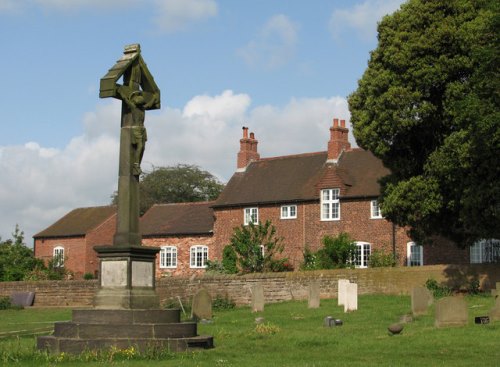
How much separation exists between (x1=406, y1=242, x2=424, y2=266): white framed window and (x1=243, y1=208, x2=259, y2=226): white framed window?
11235mm

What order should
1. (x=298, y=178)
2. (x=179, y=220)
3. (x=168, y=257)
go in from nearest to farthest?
(x=298, y=178) < (x=168, y=257) < (x=179, y=220)

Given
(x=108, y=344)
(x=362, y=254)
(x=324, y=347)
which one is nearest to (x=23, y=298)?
(x=362, y=254)

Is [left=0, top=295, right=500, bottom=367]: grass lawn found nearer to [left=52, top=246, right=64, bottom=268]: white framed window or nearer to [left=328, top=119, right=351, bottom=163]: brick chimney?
[left=328, top=119, right=351, bottom=163]: brick chimney

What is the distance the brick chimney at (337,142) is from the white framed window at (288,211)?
390 cm

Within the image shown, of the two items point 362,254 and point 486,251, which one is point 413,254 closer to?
point 362,254

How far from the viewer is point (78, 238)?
66.8 m

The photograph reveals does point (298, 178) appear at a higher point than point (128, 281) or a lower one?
higher

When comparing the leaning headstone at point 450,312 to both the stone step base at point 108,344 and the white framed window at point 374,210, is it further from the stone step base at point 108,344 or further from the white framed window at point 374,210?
the white framed window at point 374,210

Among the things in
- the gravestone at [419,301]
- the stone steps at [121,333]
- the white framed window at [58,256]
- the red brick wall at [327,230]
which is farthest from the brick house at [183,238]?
the stone steps at [121,333]

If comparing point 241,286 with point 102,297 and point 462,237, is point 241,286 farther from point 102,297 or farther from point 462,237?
point 102,297

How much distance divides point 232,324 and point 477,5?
54.7 feet

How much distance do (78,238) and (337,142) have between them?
2403 cm

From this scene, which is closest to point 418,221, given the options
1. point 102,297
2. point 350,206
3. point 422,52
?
point 422,52

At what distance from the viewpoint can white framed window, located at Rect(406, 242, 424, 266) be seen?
47434 mm
